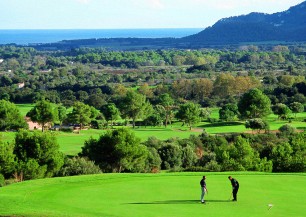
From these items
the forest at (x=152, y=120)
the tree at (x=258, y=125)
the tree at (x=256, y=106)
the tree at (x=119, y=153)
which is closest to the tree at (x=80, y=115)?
the forest at (x=152, y=120)

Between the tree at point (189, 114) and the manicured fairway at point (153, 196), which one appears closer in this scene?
the manicured fairway at point (153, 196)

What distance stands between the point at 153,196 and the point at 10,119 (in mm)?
46546

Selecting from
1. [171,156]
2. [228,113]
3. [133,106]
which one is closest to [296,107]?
[228,113]

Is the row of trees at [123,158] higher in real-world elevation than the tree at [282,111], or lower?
higher

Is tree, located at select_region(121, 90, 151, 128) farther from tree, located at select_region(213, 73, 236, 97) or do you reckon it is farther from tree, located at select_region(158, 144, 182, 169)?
tree, located at select_region(213, 73, 236, 97)

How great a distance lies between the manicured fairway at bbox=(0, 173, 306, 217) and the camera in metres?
17.8

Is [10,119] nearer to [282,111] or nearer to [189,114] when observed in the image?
[189,114]

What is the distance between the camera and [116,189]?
2153 centimetres

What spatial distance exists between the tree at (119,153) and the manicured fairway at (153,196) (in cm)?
1249

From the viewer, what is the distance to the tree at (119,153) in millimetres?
37562

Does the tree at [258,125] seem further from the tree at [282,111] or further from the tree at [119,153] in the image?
the tree at [119,153]

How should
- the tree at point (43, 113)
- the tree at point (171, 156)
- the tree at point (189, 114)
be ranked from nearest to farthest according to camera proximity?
the tree at point (171, 156) < the tree at point (43, 113) < the tree at point (189, 114)

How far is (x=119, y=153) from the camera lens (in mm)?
37875

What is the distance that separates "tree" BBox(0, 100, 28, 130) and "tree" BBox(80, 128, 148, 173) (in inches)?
1037
